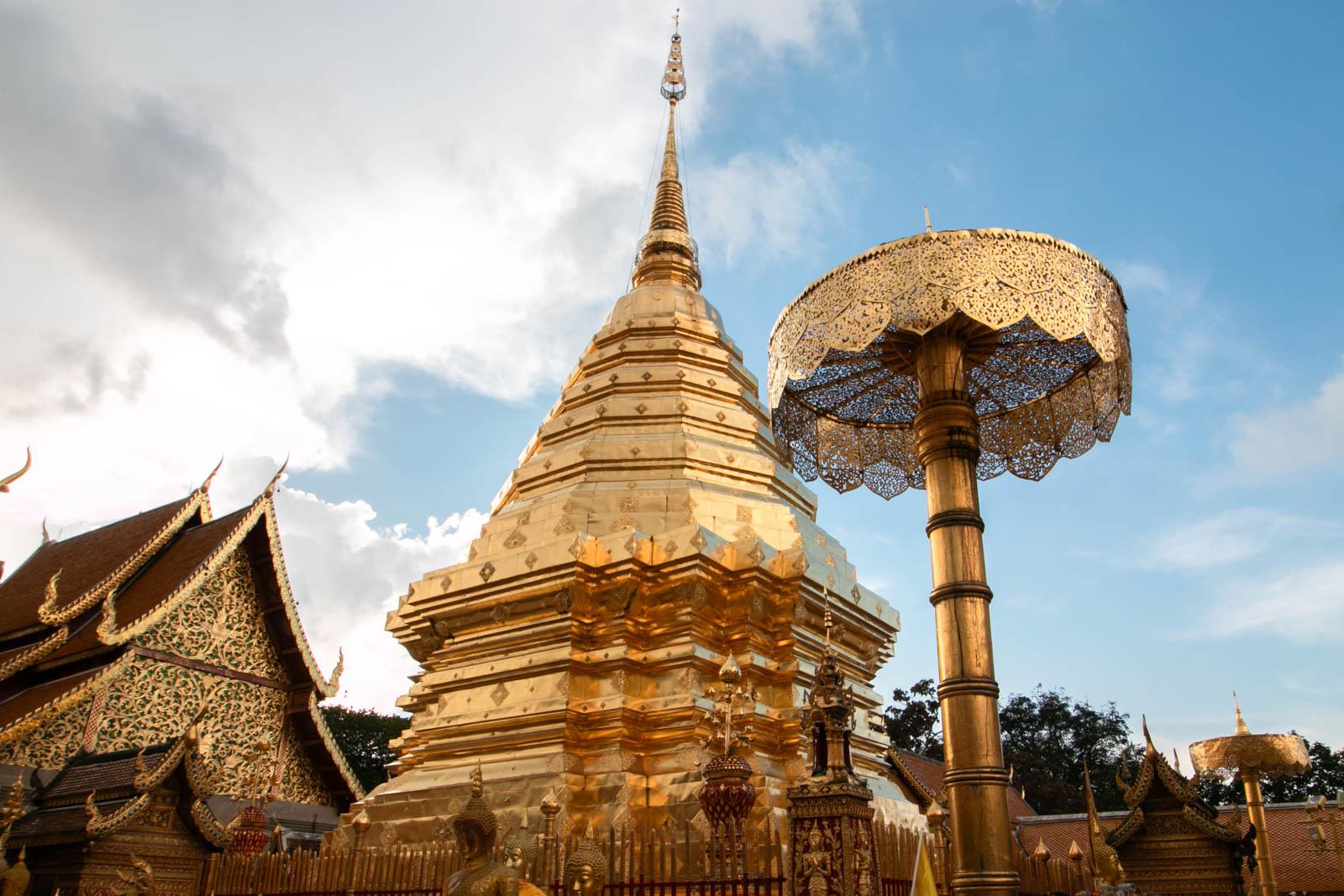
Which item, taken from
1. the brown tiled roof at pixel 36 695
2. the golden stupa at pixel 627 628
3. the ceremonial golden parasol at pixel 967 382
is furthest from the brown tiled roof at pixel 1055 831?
the brown tiled roof at pixel 36 695

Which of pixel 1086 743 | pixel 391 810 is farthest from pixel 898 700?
pixel 391 810

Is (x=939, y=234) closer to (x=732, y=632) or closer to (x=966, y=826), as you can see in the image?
(x=966, y=826)

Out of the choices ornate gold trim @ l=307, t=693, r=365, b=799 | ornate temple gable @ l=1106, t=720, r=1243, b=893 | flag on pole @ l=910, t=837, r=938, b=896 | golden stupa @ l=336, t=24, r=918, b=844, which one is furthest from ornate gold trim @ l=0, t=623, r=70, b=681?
ornate temple gable @ l=1106, t=720, r=1243, b=893

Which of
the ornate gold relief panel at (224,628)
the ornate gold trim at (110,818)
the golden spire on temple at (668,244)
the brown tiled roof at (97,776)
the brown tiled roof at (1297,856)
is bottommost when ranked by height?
the brown tiled roof at (1297,856)

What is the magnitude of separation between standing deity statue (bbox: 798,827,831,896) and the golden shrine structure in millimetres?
6133

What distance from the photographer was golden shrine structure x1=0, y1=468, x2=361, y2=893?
884cm

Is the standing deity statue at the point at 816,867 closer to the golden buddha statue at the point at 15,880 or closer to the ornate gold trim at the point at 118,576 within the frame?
the golden buddha statue at the point at 15,880

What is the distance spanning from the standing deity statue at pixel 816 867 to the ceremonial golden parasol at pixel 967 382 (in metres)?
0.72

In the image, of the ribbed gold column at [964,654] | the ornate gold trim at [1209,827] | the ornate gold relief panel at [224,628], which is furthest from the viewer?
the ornate gold relief panel at [224,628]

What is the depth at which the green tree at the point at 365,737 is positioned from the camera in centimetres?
3152

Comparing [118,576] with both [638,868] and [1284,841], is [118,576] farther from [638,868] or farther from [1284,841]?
[1284,841]

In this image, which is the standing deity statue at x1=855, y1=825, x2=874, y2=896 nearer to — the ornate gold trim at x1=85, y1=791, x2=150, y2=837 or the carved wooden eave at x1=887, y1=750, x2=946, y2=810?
the ornate gold trim at x1=85, y1=791, x2=150, y2=837

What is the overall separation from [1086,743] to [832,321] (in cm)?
3224

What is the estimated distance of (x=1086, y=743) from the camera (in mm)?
34094
